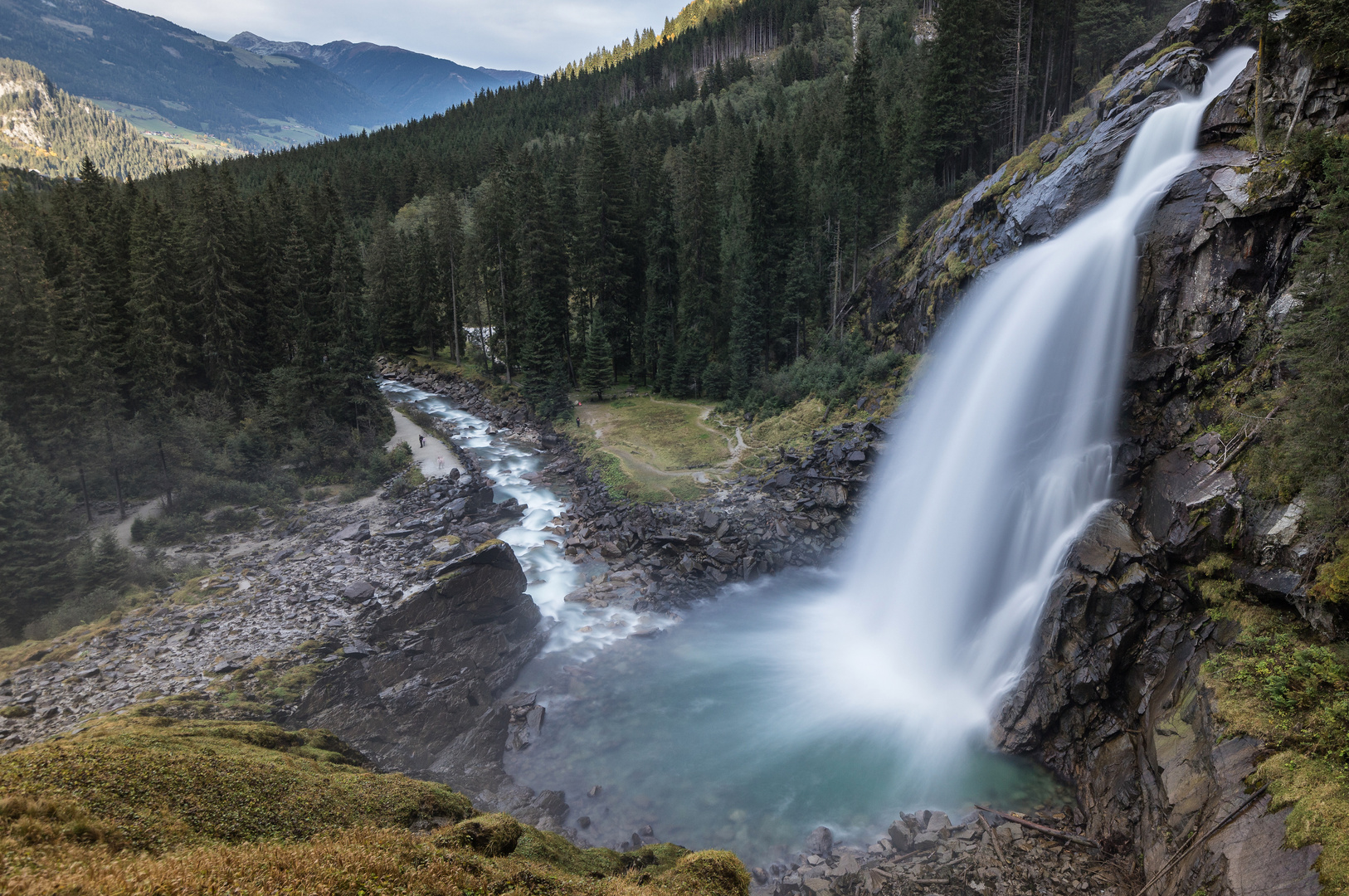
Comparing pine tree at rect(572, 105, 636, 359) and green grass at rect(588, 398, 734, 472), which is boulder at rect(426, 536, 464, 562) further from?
pine tree at rect(572, 105, 636, 359)

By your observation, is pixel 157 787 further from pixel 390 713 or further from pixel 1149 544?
pixel 1149 544

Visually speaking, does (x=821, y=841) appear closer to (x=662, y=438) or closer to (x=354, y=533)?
(x=354, y=533)

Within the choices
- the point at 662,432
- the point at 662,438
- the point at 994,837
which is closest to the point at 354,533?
the point at 662,438

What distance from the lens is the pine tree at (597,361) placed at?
4575 cm

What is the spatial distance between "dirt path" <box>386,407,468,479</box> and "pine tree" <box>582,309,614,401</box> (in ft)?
39.5

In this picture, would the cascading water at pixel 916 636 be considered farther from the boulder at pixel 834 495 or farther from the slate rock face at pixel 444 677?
the boulder at pixel 834 495

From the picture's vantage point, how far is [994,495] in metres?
19.6

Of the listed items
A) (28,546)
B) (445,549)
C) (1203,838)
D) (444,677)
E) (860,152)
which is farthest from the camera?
(860,152)

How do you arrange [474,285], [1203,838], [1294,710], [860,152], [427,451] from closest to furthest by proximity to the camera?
[1203,838]
[1294,710]
[427,451]
[860,152]
[474,285]

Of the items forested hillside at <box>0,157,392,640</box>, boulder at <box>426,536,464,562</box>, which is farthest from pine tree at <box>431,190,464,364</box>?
boulder at <box>426,536,464,562</box>

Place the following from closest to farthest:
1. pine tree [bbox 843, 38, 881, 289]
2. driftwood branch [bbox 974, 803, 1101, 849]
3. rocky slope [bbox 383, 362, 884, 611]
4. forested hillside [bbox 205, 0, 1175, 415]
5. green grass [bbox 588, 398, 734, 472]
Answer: driftwood branch [bbox 974, 803, 1101, 849], rocky slope [bbox 383, 362, 884, 611], green grass [bbox 588, 398, 734, 472], forested hillside [bbox 205, 0, 1175, 415], pine tree [bbox 843, 38, 881, 289]

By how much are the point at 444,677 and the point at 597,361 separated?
1209 inches

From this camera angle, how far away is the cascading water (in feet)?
49.3

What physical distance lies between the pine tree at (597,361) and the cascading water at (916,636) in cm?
2599
